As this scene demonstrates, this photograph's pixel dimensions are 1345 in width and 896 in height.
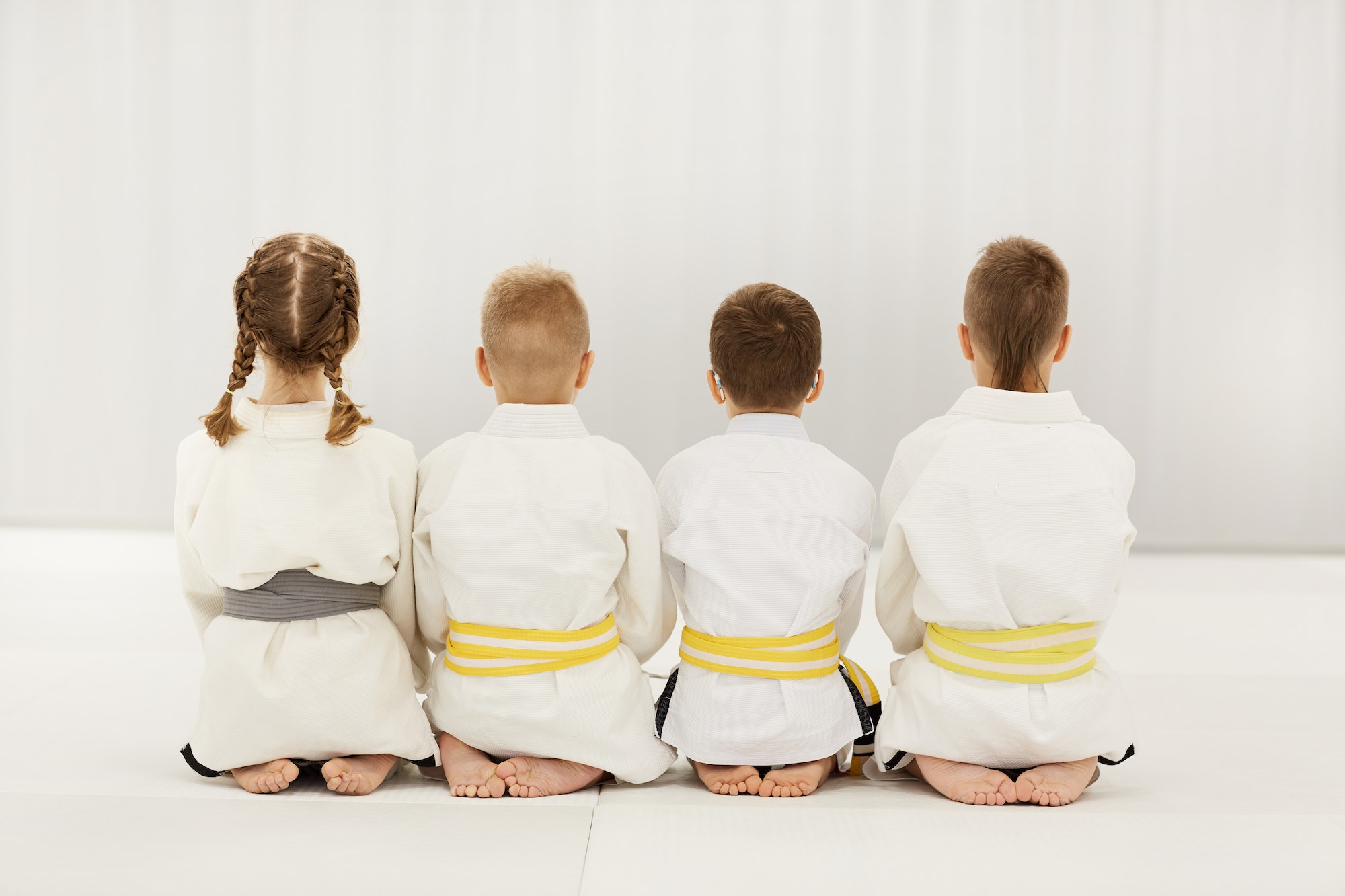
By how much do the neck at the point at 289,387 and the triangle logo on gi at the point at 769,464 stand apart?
2.06ft

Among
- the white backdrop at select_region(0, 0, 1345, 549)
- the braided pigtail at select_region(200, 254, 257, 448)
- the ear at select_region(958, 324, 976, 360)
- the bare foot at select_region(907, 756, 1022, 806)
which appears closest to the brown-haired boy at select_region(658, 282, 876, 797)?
the bare foot at select_region(907, 756, 1022, 806)

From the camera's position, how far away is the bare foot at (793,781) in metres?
1.59

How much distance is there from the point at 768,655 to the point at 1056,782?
0.41m

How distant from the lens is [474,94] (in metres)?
4.44

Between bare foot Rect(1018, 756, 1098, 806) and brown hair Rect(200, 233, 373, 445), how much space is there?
102 centimetres

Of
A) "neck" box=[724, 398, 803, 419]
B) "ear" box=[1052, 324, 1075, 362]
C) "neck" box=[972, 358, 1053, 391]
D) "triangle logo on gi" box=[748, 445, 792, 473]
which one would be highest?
"ear" box=[1052, 324, 1075, 362]

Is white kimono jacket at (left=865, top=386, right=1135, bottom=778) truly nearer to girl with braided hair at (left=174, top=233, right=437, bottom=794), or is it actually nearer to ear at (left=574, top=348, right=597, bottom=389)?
ear at (left=574, top=348, right=597, bottom=389)

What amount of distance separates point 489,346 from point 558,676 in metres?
0.48

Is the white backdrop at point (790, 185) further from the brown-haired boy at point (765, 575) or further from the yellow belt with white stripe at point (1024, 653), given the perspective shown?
the yellow belt with white stripe at point (1024, 653)

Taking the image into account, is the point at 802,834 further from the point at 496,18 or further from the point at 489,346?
the point at 496,18

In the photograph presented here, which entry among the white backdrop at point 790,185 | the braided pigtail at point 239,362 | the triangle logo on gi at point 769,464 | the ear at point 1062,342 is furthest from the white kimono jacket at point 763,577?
the white backdrop at point 790,185

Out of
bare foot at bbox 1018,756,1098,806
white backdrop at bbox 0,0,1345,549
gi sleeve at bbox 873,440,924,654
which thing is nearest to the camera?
bare foot at bbox 1018,756,1098,806

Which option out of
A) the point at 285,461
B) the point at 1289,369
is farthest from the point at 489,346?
the point at 1289,369

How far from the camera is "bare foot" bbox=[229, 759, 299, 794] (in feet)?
5.10
